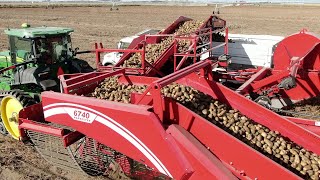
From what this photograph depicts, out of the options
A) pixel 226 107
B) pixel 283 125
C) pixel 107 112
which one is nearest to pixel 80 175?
pixel 107 112

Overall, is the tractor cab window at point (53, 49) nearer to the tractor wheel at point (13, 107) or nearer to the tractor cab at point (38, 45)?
the tractor cab at point (38, 45)

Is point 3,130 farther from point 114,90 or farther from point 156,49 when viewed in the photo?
point 156,49

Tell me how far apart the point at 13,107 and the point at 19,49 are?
1.47m

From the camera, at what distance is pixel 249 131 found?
158 inches

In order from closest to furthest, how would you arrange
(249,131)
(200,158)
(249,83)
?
1. (200,158)
2. (249,131)
3. (249,83)

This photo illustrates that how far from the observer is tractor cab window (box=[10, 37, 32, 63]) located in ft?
25.1

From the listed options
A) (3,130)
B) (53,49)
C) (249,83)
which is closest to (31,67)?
(53,49)

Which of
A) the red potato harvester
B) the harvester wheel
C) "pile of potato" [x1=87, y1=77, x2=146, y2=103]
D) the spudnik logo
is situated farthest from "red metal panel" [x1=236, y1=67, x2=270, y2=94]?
the harvester wheel

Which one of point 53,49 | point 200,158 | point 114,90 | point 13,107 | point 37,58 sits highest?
point 53,49

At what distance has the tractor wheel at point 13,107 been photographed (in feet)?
22.5

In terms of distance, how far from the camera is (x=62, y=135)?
14.8 feet

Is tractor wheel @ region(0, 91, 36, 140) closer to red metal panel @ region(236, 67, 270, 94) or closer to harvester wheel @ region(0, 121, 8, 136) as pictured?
harvester wheel @ region(0, 121, 8, 136)

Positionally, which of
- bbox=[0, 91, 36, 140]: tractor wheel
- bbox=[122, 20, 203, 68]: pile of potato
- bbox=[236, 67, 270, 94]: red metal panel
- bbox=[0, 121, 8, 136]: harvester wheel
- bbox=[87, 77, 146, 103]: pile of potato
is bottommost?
bbox=[0, 121, 8, 136]: harvester wheel

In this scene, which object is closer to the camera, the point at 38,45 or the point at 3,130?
the point at 3,130
